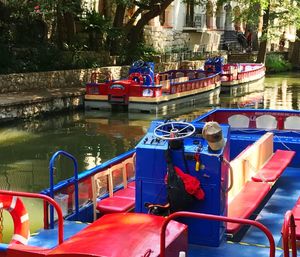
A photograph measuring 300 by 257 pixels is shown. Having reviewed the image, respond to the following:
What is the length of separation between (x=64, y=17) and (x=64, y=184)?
19511mm

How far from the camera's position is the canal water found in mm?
11586

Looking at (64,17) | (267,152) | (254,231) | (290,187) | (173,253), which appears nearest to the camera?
(173,253)

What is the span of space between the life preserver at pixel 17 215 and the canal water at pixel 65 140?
274cm

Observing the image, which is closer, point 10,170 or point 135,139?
point 10,170

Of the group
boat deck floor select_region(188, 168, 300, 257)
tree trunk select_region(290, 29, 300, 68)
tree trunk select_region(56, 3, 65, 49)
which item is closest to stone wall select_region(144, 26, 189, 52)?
tree trunk select_region(56, 3, 65, 49)

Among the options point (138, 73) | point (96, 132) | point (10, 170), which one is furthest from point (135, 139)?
point (138, 73)

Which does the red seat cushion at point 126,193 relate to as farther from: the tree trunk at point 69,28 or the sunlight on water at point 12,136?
the tree trunk at point 69,28

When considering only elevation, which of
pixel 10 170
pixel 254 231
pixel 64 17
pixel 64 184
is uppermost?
pixel 64 17

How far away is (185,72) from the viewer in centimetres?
2648

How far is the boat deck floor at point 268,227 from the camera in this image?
17.8 feet

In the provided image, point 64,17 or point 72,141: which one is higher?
point 64,17

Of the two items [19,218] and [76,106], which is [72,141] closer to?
[76,106]

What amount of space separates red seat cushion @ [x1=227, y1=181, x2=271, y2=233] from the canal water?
308 cm

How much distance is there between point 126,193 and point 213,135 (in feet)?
7.66
